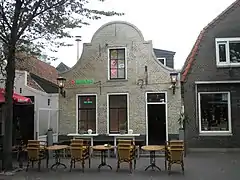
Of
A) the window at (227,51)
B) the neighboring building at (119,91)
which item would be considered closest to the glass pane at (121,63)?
the neighboring building at (119,91)

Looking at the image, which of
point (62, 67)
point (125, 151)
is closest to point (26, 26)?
point (125, 151)

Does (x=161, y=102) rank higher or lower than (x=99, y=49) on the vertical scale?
lower

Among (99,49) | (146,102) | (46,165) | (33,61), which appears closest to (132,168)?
(46,165)

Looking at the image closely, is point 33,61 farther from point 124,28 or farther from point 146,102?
point 146,102

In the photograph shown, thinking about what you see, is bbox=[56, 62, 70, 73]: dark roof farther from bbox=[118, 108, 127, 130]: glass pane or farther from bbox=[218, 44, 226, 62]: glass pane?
bbox=[218, 44, 226, 62]: glass pane

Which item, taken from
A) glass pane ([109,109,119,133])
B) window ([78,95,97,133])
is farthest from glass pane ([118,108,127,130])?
window ([78,95,97,133])

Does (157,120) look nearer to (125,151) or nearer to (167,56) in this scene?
(125,151)

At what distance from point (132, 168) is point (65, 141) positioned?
5.44 m

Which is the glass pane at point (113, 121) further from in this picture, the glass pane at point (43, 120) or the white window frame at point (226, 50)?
the white window frame at point (226, 50)

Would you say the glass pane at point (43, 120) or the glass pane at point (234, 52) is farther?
the glass pane at point (43, 120)

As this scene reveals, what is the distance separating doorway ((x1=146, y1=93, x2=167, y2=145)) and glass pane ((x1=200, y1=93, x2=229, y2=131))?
2210 mm

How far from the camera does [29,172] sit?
11.1 metres

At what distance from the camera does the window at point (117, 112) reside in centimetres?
1644

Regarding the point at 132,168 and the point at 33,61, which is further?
the point at 33,61
